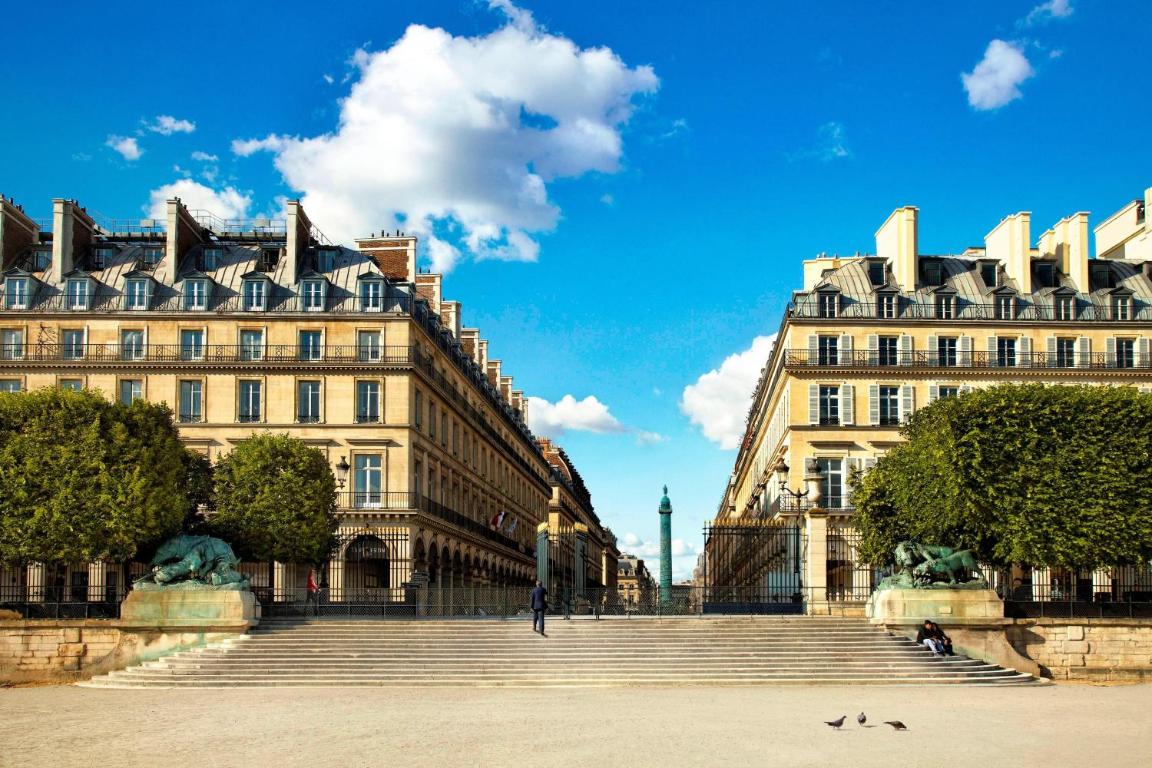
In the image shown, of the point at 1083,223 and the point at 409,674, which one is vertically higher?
the point at 1083,223

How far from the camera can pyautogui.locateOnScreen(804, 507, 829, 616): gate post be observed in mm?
35438

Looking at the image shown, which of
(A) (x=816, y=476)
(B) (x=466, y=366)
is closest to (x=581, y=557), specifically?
A: (A) (x=816, y=476)

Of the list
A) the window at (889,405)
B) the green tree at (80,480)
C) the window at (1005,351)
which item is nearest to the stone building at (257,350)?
the green tree at (80,480)

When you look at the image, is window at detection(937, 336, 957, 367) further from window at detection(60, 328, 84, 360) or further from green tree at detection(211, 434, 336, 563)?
window at detection(60, 328, 84, 360)

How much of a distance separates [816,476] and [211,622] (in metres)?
16.7

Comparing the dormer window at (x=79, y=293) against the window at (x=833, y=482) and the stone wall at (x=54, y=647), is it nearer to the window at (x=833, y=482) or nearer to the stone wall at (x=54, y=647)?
the stone wall at (x=54, y=647)

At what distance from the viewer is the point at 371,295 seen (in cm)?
5331

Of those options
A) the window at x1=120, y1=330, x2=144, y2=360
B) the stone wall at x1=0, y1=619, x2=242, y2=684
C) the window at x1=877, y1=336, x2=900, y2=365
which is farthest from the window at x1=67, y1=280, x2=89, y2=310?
the window at x1=877, y1=336, x2=900, y2=365

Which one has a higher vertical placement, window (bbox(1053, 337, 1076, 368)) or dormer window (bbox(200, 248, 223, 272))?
dormer window (bbox(200, 248, 223, 272))

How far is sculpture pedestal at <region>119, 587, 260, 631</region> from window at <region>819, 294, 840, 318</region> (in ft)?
104

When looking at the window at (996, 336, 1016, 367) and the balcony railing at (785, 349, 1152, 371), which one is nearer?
the balcony railing at (785, 349, 1152, 371)

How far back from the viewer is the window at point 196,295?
5262cm

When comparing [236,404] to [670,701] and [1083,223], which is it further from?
[1083,223]

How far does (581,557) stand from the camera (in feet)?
153
